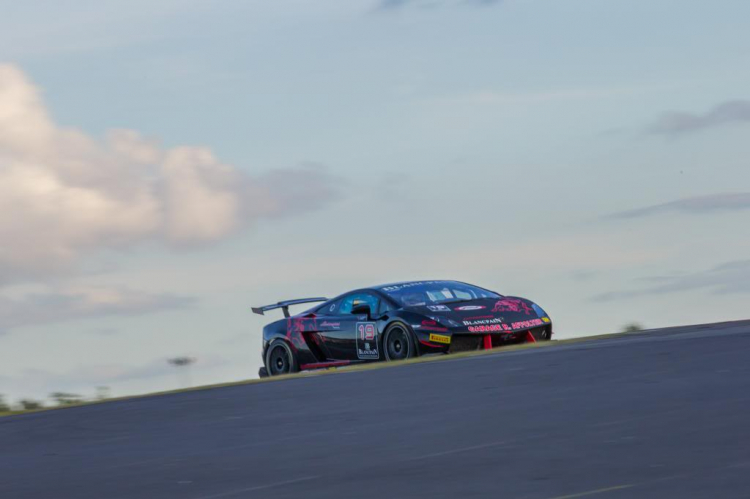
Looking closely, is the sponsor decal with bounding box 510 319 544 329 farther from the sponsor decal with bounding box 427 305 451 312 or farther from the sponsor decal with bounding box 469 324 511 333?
the sponsor decal with bounding box 427 305 451 312

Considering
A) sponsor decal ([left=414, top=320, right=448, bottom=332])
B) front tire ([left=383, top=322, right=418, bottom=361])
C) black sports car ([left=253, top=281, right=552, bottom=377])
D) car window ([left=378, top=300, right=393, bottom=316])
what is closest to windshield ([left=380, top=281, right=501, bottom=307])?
black sports car ([left=253, top=281, right=552, bottom=377])

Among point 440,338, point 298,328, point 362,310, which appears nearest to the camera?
point 440,338

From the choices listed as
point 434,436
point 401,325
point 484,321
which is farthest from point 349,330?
point 434,436

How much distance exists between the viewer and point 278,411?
9969mm

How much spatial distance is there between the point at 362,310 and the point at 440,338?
1659 mm

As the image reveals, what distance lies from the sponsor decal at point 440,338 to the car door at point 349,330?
110 cm

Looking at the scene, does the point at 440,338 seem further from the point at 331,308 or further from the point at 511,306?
the point at 331,308

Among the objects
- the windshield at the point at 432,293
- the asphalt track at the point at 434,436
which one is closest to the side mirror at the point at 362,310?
the windshield at the point at 432,293

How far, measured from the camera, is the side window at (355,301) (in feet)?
58.0

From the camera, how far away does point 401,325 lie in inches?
663

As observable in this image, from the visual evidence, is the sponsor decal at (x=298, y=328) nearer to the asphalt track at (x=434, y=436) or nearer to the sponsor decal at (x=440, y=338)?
the sponsor decal at (x=440, y=338)

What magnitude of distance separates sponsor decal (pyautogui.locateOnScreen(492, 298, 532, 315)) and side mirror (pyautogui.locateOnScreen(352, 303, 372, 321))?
67.8 inches

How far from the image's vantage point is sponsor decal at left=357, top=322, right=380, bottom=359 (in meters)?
17.3

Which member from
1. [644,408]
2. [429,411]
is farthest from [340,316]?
[644,408]
